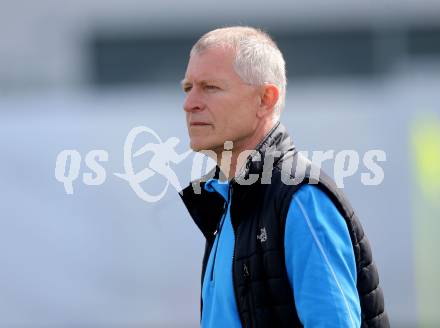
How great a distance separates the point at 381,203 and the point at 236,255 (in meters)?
4.57

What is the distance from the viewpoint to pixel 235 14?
615 inches

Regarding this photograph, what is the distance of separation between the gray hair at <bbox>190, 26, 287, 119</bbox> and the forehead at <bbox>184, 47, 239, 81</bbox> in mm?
14

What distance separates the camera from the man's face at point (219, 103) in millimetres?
2807

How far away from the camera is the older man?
2430 mm

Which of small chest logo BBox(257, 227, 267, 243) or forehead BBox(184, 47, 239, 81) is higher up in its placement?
forehead BBox(184, 47, 239, 81)

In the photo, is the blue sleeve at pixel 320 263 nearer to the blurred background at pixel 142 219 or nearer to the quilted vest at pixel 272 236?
the quilted vest at pixel 272 236

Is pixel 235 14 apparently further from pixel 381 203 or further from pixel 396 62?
pixel 381 203

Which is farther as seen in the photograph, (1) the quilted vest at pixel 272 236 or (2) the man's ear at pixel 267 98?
(2) the man's ear at pixel 267 98

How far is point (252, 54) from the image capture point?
2814 millimetres

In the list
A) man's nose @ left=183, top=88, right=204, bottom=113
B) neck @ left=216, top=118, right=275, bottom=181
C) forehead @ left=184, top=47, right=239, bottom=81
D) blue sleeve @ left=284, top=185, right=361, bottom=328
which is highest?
forehead @ left=184, top=47, right=239, bottom=81

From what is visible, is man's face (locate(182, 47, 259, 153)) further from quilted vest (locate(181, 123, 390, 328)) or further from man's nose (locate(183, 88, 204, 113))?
quilted vest (locate(181, 123, 390, 328))

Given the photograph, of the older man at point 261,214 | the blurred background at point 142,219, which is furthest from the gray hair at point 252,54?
the blurred background at point 142,219

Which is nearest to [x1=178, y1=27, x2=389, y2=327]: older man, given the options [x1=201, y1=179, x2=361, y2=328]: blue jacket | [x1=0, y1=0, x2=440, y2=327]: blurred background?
[x1=201, y1=179, x2=361, y2=328]: blue jacket

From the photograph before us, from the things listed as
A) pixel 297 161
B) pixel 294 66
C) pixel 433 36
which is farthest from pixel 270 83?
pixel 433 36
